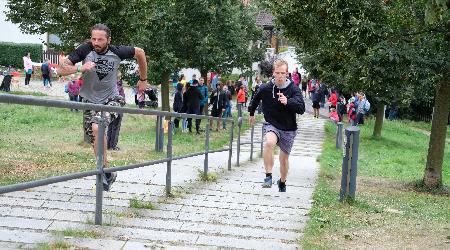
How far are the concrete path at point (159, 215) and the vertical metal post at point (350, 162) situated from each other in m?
0.58

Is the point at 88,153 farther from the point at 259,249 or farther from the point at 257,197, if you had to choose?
the point at 257,197

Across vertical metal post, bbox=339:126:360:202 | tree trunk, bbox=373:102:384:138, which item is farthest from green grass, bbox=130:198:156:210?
tree trunk, bbox=373:102:384:138

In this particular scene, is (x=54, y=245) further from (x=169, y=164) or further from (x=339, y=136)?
(x=339, y=136)

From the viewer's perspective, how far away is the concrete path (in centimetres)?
485

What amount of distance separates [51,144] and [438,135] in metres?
9.54

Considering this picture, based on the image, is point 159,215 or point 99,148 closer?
point 99,148

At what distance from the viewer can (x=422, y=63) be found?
12.0m

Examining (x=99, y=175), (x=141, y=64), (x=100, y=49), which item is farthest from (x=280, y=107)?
(x=99, y=175)

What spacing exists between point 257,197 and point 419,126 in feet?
110

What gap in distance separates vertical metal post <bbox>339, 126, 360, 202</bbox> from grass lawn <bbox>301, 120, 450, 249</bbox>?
0.66 feet

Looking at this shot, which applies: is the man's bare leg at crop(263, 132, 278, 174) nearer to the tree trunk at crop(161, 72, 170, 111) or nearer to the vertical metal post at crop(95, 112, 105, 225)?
the vertical metal post at crop(95, 112, 105, 225)

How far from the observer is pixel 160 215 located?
21.1 feet

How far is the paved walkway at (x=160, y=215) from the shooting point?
485cm

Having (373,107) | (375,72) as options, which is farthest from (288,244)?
(373,107)
